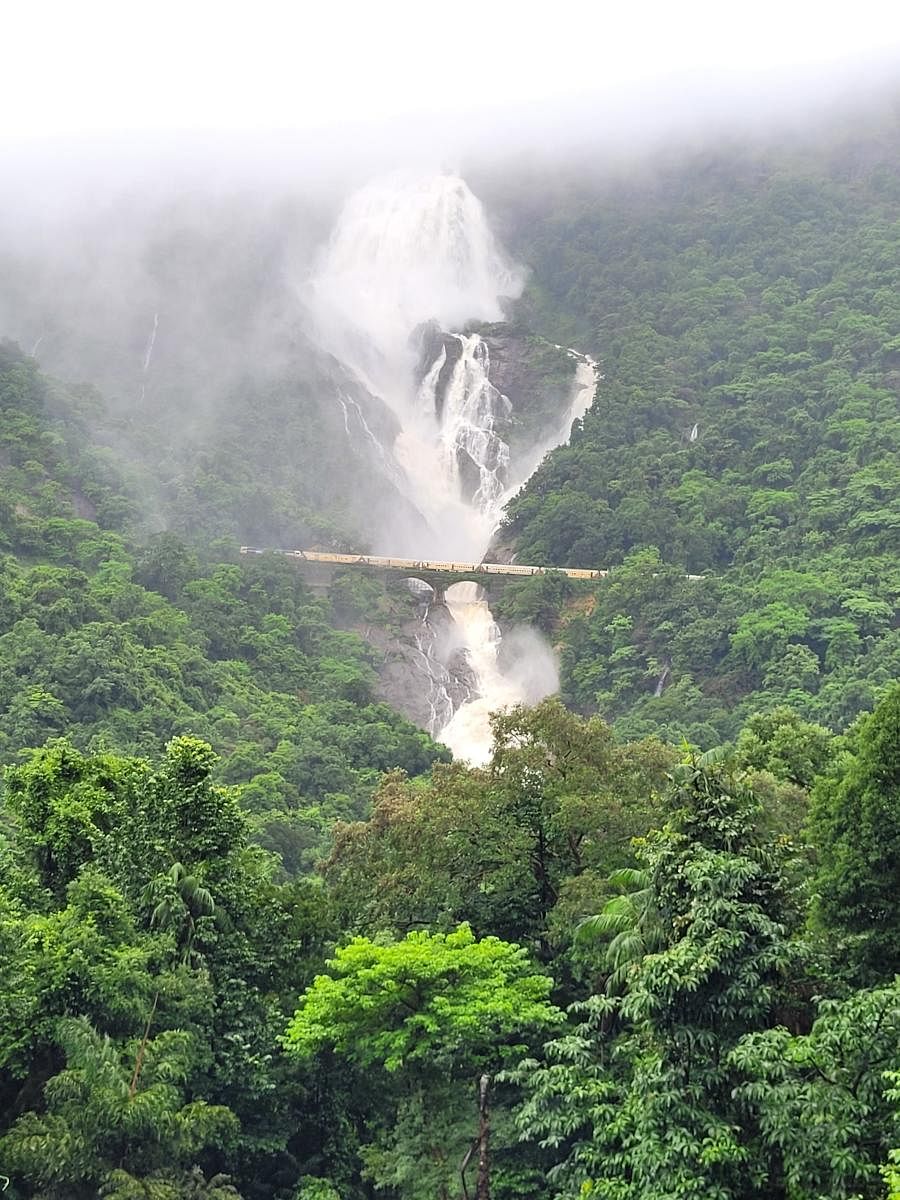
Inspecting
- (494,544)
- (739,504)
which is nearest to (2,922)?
(739,504)

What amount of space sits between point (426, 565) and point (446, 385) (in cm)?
2318

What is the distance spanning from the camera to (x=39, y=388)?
76.7m

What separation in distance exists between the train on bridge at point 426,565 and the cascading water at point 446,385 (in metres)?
1.18

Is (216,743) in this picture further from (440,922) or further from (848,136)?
(848,136)

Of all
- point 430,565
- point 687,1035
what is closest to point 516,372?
point 430,565

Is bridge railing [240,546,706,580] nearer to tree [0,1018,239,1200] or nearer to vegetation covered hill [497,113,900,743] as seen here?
vegetation covered hill [497,113,900,743]

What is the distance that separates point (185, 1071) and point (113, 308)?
3461 inches

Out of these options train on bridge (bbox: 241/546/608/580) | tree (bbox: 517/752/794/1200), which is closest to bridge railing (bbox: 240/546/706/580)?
train on bridge (bbox: 241/546/608/580)

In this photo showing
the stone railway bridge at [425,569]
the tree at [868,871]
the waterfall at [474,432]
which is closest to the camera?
the tree at [868,871]

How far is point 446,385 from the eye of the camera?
88.8m

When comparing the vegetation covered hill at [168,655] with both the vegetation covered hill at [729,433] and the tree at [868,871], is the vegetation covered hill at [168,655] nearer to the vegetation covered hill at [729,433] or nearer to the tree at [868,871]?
the vegetation covered hill at [729,433]

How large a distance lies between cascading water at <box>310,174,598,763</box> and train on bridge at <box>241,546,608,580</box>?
118cm

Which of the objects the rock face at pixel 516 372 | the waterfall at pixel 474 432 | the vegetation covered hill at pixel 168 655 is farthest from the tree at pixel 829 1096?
the rock face at pixel 516 372

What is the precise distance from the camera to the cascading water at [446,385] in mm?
62750
